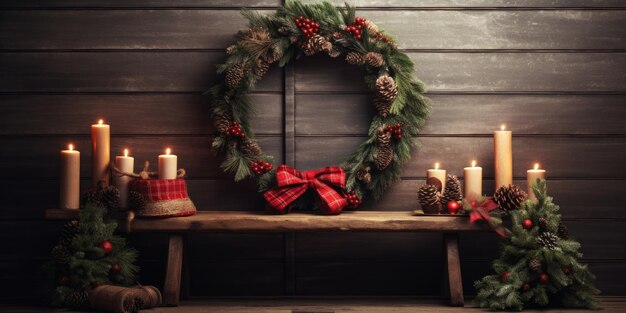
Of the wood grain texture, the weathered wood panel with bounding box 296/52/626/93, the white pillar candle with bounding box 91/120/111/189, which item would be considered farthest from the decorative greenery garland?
the white pillar candle with bounding box 91/120/111/189

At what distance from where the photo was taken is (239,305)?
2.89m

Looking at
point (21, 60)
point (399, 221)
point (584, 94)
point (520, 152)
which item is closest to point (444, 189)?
point (399, 221)

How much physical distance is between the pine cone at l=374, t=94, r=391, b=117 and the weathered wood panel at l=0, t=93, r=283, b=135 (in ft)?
1.43

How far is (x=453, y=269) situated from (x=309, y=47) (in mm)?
1091

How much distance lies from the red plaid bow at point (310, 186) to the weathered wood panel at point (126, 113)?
0.30m

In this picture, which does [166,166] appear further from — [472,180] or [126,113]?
[472,180]

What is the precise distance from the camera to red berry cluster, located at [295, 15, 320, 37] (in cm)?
301

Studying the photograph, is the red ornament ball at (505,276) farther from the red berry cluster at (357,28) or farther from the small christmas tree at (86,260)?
the small christmas tree at (86,260)

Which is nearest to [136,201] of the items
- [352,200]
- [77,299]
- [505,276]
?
[77,299]

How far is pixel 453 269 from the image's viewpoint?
2.84 m

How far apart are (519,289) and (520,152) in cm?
70

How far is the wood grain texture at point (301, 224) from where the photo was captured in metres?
2.78

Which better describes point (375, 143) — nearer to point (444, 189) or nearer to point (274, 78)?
point (444, 189)

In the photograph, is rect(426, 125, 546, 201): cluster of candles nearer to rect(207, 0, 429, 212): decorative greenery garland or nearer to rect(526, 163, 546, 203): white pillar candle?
rect(526, 163, 546, 203): white pillar candle
